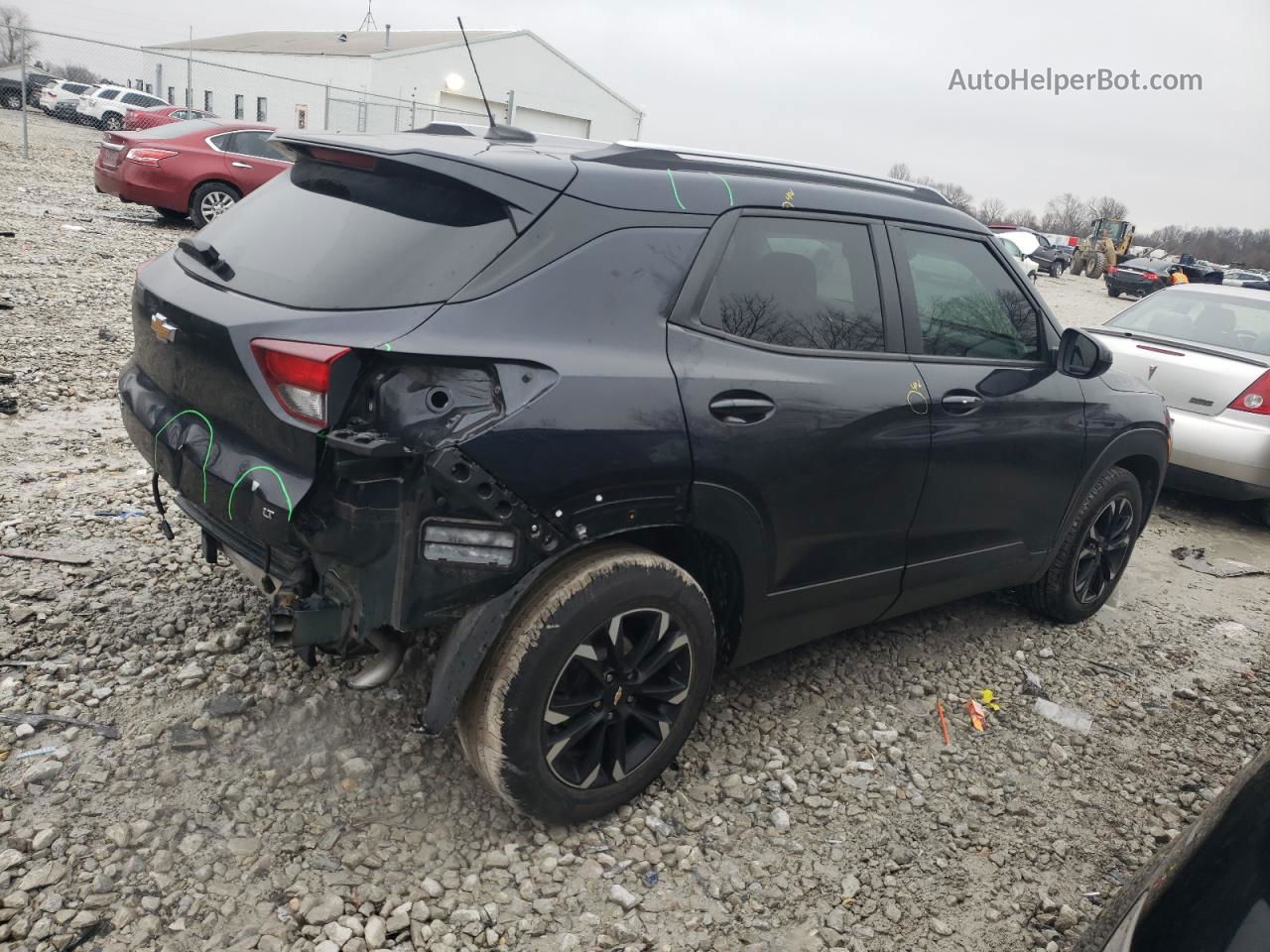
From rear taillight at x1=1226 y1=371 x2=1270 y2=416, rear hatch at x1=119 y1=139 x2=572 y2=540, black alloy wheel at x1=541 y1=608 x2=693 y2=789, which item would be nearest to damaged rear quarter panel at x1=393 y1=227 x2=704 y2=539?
rear hatch at x1=119 y1=139 x2=572 y2=540

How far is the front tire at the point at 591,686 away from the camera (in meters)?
2.47

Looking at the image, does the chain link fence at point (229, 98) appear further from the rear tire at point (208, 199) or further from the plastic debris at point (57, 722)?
the plastic debris at point (57, 722)

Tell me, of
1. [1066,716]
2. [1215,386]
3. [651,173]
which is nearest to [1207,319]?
[1215,386]

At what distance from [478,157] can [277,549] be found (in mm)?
1144

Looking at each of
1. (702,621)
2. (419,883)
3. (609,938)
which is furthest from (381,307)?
(609,938)

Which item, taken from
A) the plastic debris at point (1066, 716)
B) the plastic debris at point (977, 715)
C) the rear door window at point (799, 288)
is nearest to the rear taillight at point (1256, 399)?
the plastic debris at point (1066, 716)

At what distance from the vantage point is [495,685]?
2.47 metres

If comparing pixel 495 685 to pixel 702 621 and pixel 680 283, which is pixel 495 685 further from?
pixel 680 283

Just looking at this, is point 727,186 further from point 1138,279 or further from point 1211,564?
point 1138,279

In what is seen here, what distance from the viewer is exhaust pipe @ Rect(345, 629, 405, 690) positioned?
102 inches

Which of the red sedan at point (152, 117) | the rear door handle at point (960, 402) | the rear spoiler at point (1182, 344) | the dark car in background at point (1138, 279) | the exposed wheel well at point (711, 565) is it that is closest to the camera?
the exposed wheel well at point (711, 565)

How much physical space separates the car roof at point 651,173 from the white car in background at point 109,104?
34032mm

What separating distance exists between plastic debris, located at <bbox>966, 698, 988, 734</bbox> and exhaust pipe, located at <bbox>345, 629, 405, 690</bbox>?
2.19 metres

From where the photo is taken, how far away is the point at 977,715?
3674mm
